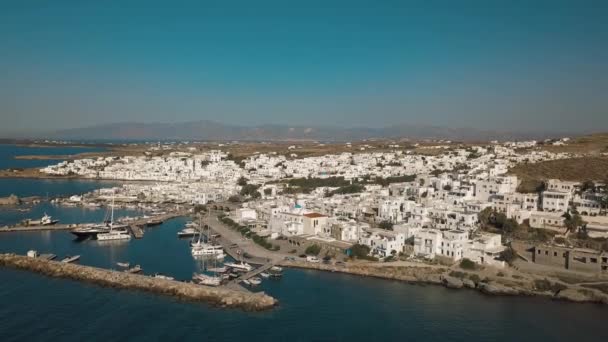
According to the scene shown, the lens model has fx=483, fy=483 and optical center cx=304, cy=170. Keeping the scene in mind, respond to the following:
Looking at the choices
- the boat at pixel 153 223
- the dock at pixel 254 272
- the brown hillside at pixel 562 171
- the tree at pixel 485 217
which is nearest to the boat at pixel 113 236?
the boat at pixel 153 223

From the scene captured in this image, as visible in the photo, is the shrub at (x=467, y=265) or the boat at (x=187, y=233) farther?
the boat at (x=187, y=233)

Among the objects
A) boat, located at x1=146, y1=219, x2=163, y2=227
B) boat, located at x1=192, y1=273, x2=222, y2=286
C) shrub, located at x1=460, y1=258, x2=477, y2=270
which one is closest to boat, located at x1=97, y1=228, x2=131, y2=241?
boat, located at x1=146, y1=219, x2=163, y2=227

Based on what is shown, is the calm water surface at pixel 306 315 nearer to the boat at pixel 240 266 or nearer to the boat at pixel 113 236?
the boat at pixel 240 266

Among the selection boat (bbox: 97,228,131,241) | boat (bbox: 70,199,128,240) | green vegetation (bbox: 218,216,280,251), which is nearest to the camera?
green vegetation (bbox: 218,216,280,251)

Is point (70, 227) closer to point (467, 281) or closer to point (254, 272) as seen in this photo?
point (254, 272)

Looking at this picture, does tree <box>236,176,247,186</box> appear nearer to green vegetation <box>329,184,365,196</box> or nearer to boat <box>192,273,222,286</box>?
green vegetation <box>329,184,365,196</box>
